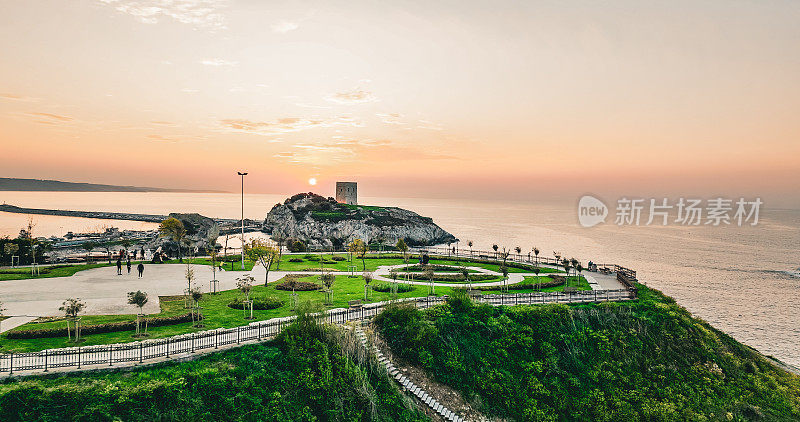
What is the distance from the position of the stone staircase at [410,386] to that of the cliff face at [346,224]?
69398mm

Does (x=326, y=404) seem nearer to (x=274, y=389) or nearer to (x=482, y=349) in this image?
(x=274, y=389)

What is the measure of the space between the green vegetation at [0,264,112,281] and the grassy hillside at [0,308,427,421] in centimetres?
2485

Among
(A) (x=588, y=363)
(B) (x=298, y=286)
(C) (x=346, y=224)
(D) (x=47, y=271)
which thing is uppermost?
(C) (x=346, y=224)

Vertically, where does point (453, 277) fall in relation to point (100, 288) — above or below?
below

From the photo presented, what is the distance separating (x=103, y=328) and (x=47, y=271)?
21.9 m

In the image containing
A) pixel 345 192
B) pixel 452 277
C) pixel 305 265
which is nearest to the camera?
pixel 452 277

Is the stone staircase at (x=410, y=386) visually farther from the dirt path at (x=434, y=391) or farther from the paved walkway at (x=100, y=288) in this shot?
the paved walkway at (x=100, y=288)

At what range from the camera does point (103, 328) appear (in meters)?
22.9

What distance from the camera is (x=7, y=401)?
614 inches

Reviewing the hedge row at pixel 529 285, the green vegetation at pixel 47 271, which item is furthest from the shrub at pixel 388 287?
the green vegetation at pixel 47 271

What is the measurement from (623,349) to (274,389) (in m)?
23.5

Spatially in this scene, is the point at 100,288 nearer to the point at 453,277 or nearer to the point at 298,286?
the point at 298,286

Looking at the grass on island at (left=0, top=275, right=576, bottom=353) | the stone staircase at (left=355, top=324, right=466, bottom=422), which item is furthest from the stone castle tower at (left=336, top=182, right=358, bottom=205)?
the stone staircase at (left=355, top=324, right=466, bottom=422)

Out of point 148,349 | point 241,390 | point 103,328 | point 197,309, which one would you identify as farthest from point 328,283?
point 103,328
